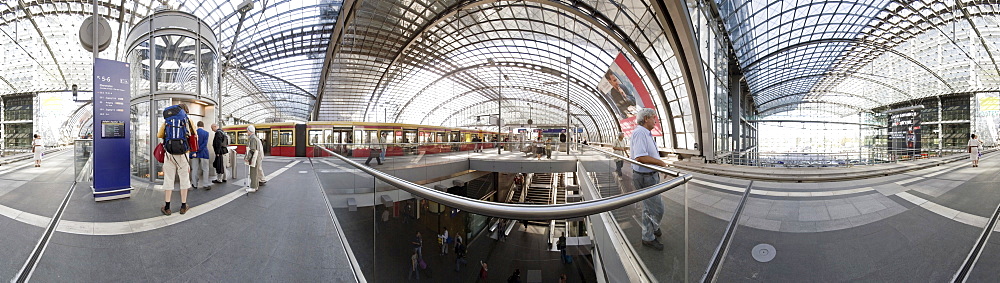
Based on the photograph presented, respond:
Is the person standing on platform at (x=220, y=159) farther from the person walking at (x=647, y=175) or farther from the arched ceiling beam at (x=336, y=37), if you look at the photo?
the arched ceiling beam at (x=336, y=37)

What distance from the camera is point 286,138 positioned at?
670 inches

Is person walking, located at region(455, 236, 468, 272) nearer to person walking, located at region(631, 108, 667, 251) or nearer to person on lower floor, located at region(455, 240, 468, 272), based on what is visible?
person on lower floor, located at region(455, 240, 468, 272)

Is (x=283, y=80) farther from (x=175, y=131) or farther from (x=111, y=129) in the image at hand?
(x=175, y=131)

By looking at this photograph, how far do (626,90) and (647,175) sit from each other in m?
24.4

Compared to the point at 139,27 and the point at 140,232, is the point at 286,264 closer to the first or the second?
the point at 140,232

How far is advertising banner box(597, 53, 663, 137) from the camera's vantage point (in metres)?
22.5

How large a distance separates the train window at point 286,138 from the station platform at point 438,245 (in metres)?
13.1

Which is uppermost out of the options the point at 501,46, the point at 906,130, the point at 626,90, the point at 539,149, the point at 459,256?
the point at 501,46

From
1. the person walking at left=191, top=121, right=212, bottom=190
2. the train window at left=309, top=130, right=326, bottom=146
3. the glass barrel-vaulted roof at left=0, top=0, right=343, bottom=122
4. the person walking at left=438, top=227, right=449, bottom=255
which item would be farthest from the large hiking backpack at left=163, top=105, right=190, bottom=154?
the train window at left=309, top=130, right=326, bottom=146

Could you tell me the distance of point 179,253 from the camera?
2541mm

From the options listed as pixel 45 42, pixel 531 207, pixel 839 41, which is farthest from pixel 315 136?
pixel 839 41

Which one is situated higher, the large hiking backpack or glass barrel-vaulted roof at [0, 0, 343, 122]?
glass barrel-vaulted roof at [0, 0, 343, 122]

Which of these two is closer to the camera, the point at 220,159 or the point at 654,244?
the point at 654,244

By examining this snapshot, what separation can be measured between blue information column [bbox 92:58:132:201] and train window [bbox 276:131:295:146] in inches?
505
